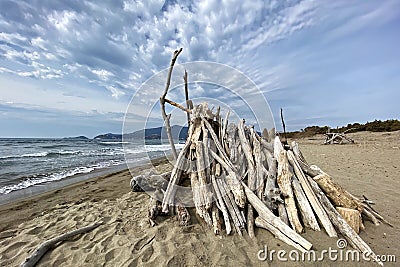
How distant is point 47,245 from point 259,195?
12.3ft

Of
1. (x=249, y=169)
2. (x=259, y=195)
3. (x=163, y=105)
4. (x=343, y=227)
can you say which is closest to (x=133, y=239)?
(x=259, y=195)

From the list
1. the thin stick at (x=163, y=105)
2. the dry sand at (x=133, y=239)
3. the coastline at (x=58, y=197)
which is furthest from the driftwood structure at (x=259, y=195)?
the coastline at (x=58, y=197)

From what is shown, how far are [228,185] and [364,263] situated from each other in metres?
2.34

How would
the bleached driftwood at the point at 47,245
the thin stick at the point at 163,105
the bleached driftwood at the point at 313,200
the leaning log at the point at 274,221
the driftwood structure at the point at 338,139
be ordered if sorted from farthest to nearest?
the driftwood structure at the point at 338,139, the thin stick at the point at 163,105, the bleached driftwood at the point at 313,200, the leaning log at the point at 274,221, the bleached driftwood at the point at 47,245

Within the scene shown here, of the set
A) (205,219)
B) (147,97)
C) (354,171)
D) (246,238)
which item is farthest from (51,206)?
(354,171)

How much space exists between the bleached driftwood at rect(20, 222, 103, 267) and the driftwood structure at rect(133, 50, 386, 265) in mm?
1225

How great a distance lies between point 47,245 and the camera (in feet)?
10.9

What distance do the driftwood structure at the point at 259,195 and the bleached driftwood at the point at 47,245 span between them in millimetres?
1225

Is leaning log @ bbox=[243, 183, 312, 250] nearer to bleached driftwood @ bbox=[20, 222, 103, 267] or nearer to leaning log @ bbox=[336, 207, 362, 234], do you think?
leaning log @ bbox=[336, 207, 362, 234]

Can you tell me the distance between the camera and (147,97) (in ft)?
18.8

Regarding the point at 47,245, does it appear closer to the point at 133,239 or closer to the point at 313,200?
the point at 133,239

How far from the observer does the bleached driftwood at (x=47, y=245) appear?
300 cm

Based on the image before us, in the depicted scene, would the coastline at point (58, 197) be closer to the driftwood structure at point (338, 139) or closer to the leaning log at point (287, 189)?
the leaning log at point (287, 189)

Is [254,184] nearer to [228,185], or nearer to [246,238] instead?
[228,185]
